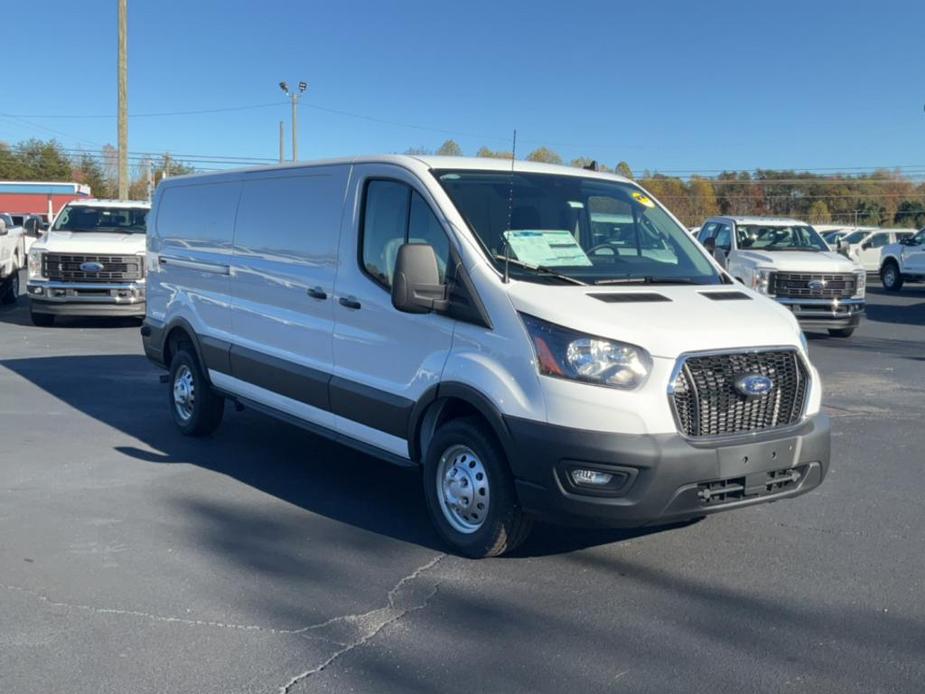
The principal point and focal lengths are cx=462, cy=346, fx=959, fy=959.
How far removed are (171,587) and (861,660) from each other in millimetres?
3196

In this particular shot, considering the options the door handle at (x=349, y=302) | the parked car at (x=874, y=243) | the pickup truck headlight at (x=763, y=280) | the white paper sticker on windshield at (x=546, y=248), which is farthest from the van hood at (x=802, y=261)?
the parked car at (x=874, y=243)

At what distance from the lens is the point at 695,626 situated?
14.4 feet

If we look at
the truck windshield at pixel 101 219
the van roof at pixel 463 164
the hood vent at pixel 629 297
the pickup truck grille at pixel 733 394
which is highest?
the van roof at pixel 463 164

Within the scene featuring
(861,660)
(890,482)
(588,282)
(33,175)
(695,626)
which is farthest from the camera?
(33,175)

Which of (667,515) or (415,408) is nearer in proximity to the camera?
(667,515)

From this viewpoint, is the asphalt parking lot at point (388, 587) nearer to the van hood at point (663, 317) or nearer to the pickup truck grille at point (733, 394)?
the pickup truck grille at point (733, 394)

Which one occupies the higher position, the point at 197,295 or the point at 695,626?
the point at 197,295

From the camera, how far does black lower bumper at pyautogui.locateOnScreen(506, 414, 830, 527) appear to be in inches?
180

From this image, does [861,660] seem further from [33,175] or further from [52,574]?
[33,175]

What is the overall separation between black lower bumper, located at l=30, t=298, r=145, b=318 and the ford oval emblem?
12282 mm

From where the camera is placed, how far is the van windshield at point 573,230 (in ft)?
17.6

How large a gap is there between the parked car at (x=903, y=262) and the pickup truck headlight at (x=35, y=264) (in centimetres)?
2260

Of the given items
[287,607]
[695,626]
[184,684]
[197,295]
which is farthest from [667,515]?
[197,295]

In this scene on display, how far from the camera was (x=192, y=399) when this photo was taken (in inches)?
316
